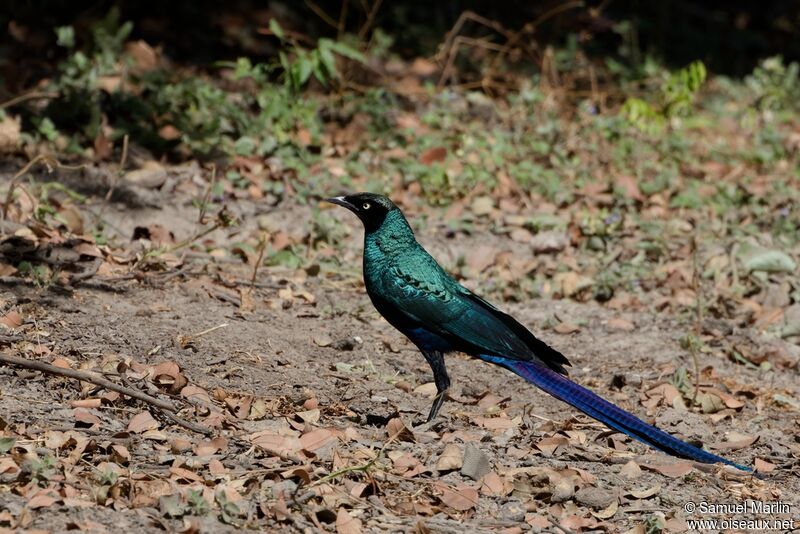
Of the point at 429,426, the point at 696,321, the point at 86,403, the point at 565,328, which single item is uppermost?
the point at 86,403

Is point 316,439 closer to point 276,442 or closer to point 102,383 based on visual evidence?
point 276,442

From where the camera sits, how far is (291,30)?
9.67 m

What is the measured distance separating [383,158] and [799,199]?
3.01m

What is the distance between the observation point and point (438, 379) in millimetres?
4734

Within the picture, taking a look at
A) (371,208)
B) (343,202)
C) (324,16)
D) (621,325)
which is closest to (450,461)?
(371,208)

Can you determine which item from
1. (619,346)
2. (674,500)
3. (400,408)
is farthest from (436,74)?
(674,500)

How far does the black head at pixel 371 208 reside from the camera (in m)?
4.91

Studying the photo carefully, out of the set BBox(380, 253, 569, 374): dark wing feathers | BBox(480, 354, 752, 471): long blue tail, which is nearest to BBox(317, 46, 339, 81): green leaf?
BBox(380, 253, 569, 374): dark wing feathers

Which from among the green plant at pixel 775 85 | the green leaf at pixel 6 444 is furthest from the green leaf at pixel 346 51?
the green leaf at pixel 6 444

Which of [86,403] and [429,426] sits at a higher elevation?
[86,403]

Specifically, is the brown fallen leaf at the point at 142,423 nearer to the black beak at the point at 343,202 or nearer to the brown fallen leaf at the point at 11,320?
the brown fallen leaf at the point at 11,320

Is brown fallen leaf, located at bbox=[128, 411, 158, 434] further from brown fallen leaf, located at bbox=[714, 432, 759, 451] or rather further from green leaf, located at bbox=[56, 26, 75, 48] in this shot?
green leaf, located at bbox=[56, 26, 75, 48]

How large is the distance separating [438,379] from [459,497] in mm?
889

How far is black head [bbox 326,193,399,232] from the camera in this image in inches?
193
